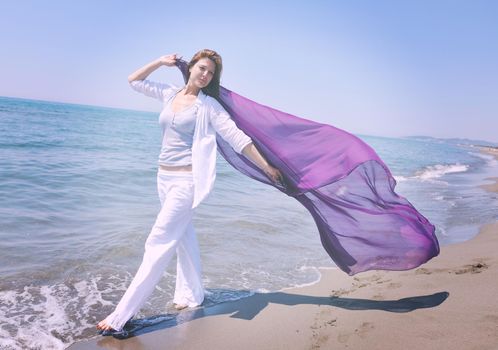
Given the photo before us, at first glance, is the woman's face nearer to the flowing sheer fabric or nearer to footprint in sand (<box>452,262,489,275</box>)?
the flowing sheer fabric

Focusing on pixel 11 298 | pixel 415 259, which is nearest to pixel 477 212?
pixel 415 259

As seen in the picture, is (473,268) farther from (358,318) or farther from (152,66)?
(152,66)

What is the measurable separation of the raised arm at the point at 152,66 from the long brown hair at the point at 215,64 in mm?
356

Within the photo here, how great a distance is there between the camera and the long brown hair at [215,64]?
11.9 feet

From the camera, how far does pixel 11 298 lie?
4.21m

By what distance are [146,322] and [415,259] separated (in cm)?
262

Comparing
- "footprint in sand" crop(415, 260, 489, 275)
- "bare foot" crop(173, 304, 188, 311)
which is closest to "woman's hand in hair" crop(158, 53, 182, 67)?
"bare foot" crop(173, 304, 188, 311)

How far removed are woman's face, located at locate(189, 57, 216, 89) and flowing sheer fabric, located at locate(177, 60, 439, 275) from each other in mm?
372

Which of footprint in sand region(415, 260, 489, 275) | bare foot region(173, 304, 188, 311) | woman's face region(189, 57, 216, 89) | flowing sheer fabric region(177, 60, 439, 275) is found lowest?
bare foot region(173, 304, 188, 311)

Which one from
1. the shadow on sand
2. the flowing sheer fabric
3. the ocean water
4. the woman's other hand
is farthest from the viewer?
the ocean water

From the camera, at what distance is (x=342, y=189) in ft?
13.4

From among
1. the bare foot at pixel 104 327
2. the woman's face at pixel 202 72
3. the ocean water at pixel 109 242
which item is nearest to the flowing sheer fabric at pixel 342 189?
the woman's face at pixel 202 72

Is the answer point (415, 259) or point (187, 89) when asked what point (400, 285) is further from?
point (187, 89)

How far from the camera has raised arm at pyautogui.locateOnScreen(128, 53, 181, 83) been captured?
398 centimetres
